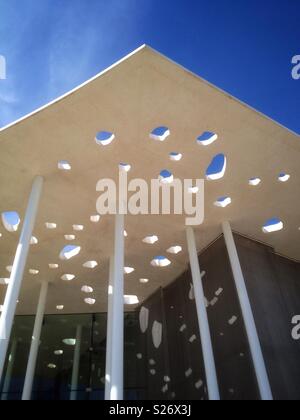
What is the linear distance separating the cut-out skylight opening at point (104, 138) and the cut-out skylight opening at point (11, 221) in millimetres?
5646

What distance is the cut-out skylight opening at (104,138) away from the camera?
11.2 metres

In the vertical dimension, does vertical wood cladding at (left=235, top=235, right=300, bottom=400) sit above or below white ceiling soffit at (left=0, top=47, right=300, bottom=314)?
below

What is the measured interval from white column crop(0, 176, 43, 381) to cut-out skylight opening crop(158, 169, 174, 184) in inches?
173

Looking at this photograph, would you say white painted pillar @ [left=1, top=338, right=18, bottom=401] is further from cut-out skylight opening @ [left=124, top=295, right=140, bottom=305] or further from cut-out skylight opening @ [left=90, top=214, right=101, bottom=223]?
cut-out skylight opening @ [left=90, top=214, right=101, bottom=223]

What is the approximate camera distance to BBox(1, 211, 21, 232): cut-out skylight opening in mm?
14617

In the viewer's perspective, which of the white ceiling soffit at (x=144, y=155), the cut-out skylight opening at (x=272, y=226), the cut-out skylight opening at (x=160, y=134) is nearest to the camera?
the white ceiling soffit at (x=144, y=155)

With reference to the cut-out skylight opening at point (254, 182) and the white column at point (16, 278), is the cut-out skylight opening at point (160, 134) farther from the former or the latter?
the white column at point (16, 278)

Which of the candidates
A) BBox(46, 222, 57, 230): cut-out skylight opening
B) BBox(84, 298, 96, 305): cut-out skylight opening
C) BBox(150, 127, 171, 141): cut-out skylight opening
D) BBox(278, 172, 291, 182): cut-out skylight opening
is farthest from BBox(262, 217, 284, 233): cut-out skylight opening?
BBox(84, 298, 96, 305): cut-out skylight opening

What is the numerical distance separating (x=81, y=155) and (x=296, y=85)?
23.3ft

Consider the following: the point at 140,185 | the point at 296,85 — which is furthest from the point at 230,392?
the point at 296,85

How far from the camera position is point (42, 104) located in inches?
403

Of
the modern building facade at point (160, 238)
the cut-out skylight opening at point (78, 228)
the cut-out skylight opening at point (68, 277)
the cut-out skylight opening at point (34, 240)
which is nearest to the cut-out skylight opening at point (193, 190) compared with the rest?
the modern building facade at point (160, 238)

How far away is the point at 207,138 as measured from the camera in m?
11.5

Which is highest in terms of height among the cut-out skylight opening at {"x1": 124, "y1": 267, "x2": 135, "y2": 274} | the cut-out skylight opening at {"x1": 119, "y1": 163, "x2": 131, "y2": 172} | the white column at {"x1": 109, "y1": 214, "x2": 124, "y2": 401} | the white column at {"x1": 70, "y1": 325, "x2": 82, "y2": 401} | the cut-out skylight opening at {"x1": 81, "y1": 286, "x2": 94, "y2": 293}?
the cut-out skylight opening at {"x1": 81, "y1": 286, "x2": 94, "y2": 293}
